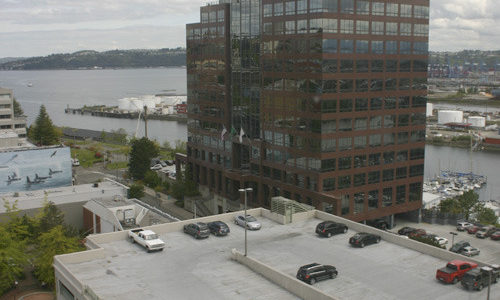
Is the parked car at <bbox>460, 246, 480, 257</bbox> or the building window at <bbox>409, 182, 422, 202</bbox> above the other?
the building window at <bbox>409, 182, 422, 202</bbox>

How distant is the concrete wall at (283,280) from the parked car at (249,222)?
5826 mm

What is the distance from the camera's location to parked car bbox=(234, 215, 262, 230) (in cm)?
3562

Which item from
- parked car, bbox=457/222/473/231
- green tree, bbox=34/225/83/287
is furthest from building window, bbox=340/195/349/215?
green tree, bbox=34/225/83/287

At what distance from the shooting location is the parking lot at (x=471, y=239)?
1794 inches

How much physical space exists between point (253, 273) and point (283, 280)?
8.35 feet

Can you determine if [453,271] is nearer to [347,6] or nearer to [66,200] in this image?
[347,6]

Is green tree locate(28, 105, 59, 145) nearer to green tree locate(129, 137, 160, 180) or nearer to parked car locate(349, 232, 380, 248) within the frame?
green tree locate(129, 137, 160, 180)

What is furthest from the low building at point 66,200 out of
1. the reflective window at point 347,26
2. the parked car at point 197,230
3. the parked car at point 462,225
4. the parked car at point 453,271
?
the parked car at point 453,271

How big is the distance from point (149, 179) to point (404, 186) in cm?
3919

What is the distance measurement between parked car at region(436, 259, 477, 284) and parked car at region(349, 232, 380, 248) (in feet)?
19.1

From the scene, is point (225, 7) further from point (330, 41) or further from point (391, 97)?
point (391, 97)

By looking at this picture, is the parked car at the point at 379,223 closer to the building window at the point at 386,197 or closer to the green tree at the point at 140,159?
the building window at the point at 386,197

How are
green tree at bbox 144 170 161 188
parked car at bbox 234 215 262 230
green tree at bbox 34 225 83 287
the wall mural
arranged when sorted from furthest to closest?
green tree at bbox 144 170 161 188, the wall mural, green tree at bbox 34 225 83 287, parked car at bbox 234 215 262 230

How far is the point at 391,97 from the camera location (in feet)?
172
